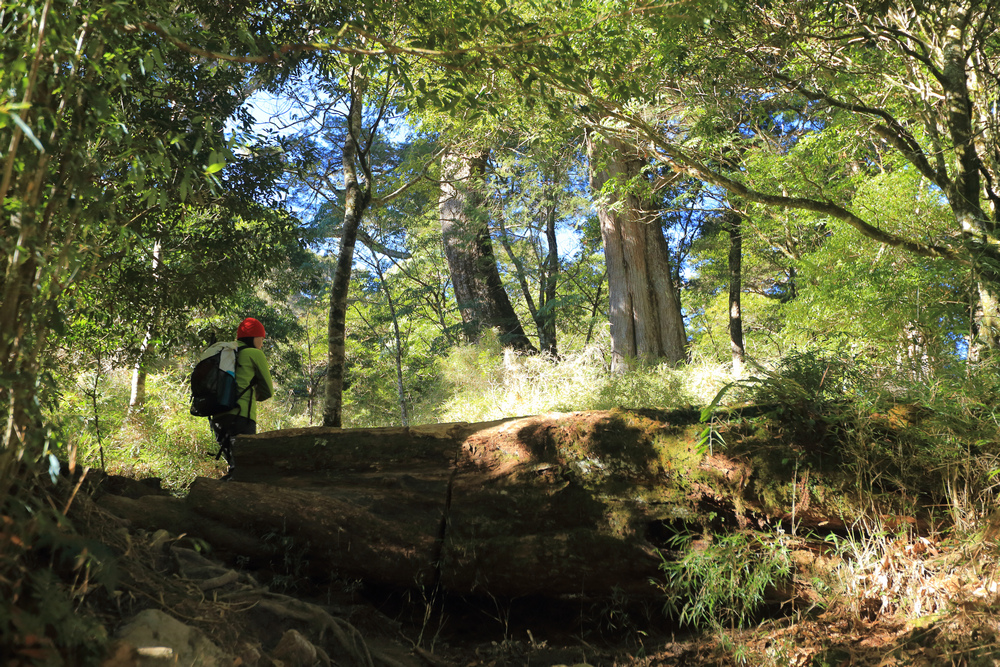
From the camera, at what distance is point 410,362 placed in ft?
77.4

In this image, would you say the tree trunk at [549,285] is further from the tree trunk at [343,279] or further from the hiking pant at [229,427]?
the hiking pant at [229,427]

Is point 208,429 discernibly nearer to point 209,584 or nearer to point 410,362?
point 209,584

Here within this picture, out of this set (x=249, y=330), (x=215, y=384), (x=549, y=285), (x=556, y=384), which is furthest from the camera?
(x=549, y=285)

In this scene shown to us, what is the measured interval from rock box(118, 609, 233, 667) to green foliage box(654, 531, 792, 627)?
2510mm

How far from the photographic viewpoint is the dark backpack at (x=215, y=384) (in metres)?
5.62

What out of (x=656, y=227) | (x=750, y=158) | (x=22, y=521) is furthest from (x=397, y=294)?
(x=22, y=521)

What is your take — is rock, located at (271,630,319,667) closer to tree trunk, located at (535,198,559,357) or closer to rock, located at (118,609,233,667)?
rock, located at (118,609,233,667)

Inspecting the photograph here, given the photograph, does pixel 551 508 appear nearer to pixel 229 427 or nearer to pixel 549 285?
pixel 229 427

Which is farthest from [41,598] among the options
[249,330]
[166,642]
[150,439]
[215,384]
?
[150,439]

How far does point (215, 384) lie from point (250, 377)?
33cm

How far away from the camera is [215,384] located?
222 inches

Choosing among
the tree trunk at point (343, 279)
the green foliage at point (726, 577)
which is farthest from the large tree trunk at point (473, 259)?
the green foliage at point (726, 577)

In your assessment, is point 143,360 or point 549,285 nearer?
point 143,360

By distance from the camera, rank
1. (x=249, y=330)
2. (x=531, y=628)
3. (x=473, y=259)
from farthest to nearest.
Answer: (x=473, y=259) < (x=249, y=330) < (x=531, y=628)
